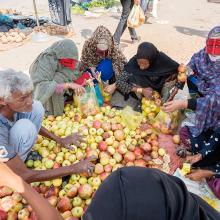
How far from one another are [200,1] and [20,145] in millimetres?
10279

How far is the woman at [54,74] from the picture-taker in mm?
3738

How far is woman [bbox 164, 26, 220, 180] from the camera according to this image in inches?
122

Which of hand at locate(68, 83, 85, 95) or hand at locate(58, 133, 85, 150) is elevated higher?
hand at locate(68, 83, 85, 95)

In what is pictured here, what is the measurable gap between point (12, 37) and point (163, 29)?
3.73 meters

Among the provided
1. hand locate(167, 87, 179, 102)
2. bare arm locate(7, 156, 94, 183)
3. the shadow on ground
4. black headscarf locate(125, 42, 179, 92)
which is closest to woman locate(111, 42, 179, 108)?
black headscarf locate(125, 42, 179, 92)

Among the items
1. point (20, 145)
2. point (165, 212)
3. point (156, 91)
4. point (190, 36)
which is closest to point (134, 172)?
point (165, 212)

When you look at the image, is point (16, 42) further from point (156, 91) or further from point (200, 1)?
point (200, 1)

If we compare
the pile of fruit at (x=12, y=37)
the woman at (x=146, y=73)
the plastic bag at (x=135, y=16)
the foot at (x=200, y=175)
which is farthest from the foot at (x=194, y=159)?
the pile of fruit at (x=12, y=37)

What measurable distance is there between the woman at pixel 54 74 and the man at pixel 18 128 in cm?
80

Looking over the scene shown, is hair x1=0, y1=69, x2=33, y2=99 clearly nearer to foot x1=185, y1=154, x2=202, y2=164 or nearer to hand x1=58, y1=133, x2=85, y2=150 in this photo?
hand x1=58, y1=133, x2=85, y2=150

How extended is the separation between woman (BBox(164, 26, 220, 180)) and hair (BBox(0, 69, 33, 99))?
59.8 inches

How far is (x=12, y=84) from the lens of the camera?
2609mm

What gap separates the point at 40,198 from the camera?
1981mm

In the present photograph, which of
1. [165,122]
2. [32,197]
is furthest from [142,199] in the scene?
[165,122]
